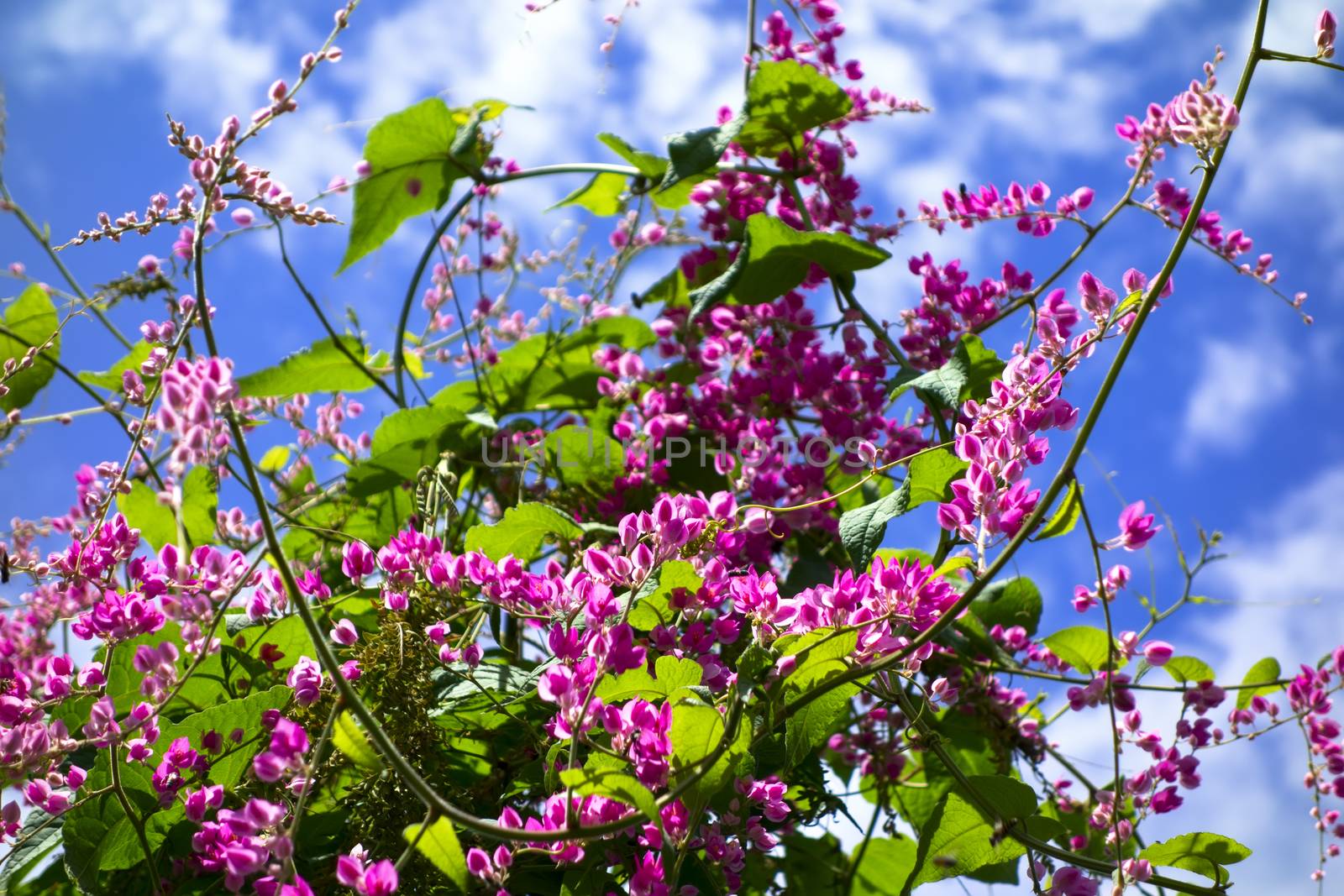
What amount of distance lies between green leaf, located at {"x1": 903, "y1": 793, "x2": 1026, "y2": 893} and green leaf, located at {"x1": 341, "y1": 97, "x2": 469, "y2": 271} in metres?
0.92

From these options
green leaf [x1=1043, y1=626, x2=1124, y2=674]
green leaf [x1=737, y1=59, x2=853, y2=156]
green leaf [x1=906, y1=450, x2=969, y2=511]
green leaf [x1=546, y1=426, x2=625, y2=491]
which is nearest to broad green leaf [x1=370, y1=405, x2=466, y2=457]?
green leaf [x1=546, y1=426, x2=625, y2=491]

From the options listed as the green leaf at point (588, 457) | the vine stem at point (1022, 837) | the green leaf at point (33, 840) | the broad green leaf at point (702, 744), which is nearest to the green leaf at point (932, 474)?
the vine stem at point (1022, 837)

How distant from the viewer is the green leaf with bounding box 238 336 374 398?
52.4 inches

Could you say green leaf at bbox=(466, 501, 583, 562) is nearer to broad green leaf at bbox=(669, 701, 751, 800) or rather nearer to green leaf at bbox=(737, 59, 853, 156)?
broad green leaf at bbox=(669, 701, 751, 800)

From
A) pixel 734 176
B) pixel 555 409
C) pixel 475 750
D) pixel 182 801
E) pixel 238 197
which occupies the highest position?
pixel 734 176

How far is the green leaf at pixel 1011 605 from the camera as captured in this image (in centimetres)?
112

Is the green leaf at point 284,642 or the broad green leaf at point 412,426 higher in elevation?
the broad green leaf at point 412,426

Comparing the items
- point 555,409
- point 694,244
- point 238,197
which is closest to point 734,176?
point 694,244

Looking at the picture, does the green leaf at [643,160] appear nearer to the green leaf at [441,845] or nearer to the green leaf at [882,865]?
the green leaf at [882,865]

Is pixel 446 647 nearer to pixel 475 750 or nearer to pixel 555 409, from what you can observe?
pixel 475 750

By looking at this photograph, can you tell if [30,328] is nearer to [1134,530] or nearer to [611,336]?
[611,336]

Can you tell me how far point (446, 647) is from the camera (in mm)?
831

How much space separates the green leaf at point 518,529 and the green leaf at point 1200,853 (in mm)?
487

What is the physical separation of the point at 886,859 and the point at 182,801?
0.69 m
